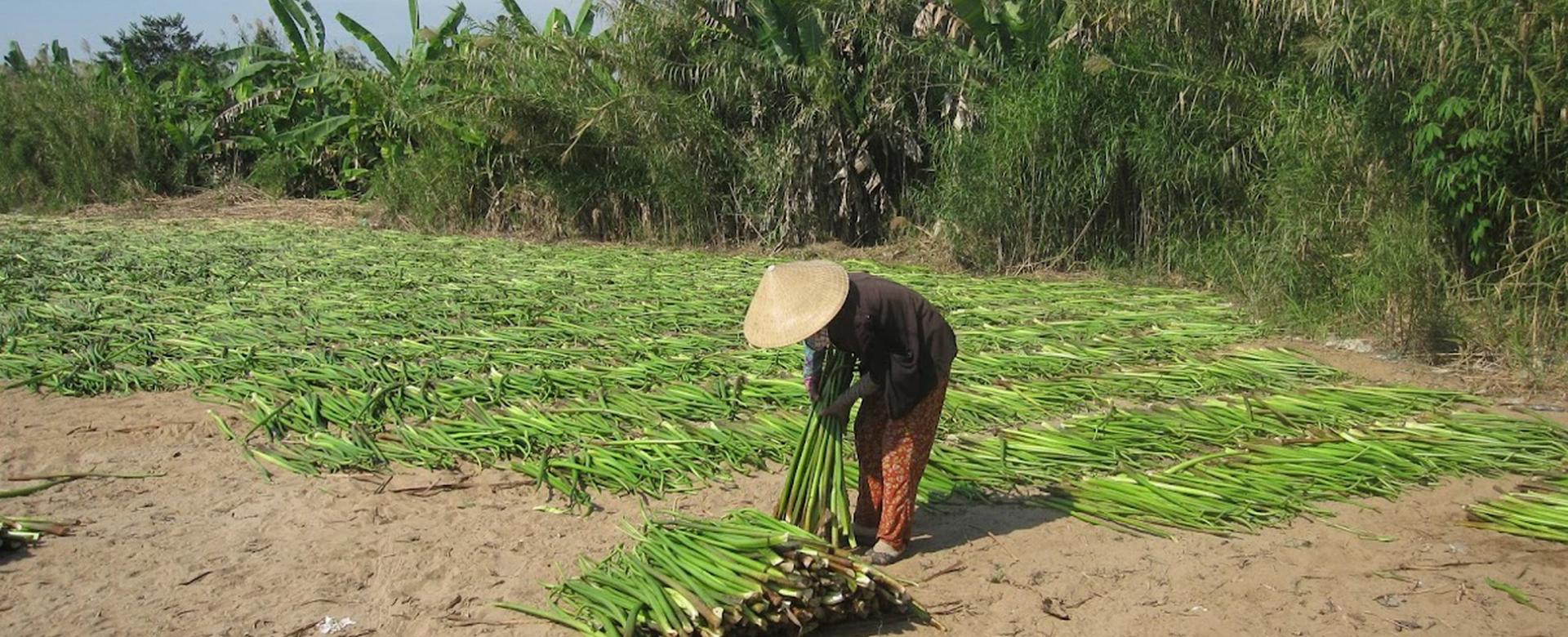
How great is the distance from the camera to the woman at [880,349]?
154 inches

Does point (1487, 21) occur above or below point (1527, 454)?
above

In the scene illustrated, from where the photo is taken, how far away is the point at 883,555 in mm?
4277

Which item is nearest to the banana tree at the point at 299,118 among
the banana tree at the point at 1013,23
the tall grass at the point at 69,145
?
the tall grass at the point at 69,145

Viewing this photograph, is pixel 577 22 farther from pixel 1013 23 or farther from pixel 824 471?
pixel 824 471

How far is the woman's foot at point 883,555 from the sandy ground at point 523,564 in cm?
6

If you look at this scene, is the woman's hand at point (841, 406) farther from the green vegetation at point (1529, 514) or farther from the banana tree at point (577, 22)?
the banana tree at point (577, 22)

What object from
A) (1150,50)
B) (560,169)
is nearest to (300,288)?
(560,169)

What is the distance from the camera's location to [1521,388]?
22.1 feet

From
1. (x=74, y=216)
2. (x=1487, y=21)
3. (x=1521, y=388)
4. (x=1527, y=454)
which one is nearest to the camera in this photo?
(x=1527, y=454)

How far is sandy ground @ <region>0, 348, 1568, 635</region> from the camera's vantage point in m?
3.84

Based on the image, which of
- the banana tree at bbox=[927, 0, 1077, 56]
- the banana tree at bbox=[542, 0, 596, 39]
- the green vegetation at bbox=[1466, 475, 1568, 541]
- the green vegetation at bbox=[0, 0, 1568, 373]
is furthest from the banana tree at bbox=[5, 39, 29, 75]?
the green vegetation at bbox=[1466, 475, 1568, 541]

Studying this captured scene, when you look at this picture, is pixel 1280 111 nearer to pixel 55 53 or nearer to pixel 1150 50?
pixel 1150 50

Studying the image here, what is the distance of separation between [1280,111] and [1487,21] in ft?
7.46

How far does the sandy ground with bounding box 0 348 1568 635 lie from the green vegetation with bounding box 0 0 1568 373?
2.93m
